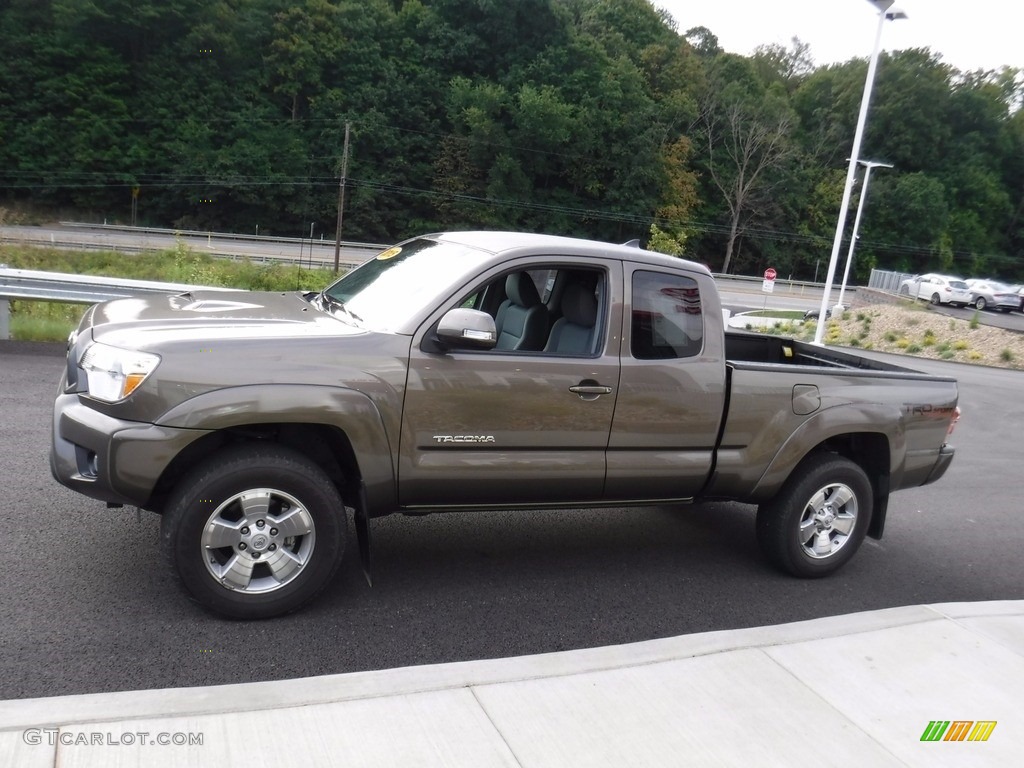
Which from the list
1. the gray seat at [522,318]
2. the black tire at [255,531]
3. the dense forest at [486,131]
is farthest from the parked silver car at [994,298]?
the black tire at [255,531]

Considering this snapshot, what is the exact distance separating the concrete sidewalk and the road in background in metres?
0.31

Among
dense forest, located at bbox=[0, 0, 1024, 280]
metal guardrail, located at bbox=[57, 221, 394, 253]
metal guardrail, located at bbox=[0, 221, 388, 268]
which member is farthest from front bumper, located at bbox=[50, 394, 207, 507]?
dense forest, located at bbox=[0, 0, 1024, 280]

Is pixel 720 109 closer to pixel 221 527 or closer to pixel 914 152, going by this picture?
pixel 914 152

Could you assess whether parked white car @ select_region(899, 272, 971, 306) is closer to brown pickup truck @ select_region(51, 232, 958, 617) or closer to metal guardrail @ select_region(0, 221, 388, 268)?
metal guardrail @ select_region(0, 221, 388, 268)

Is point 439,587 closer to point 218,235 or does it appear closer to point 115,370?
point 115,370

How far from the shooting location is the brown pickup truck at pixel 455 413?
12.6ft

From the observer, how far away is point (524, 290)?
17.1 ft

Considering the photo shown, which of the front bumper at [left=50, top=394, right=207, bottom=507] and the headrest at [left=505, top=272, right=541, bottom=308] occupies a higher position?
the headrest at [left=505, top=272, right=541, bottom=308]

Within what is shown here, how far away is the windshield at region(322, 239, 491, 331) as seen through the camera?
4.40 m

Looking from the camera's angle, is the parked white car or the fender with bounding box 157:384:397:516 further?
the parked white car

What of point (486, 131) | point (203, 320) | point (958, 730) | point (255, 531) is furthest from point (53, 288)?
point (486, 131)

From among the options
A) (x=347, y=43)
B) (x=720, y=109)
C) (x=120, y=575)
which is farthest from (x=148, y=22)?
(x=120, y=575)

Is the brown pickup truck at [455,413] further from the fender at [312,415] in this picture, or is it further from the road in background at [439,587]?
the road in background at [439,587]

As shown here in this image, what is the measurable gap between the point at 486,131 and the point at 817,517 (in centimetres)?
6156
